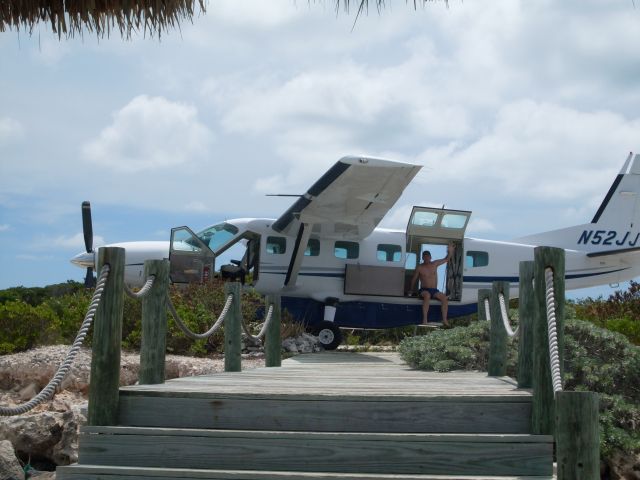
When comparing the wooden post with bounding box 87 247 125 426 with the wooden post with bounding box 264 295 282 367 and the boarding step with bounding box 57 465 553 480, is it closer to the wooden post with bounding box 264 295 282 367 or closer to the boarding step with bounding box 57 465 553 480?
the boarding step with bounding box 57 465 553 480

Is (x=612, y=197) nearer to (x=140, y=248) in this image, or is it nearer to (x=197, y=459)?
(x=140, y=248)

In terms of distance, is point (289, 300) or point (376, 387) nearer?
point (376, 387)

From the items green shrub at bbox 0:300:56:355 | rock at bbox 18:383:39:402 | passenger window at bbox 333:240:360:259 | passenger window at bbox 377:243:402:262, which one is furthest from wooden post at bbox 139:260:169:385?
passenger window at bbox 377:243:402:262

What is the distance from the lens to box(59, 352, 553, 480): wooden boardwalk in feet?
13.8

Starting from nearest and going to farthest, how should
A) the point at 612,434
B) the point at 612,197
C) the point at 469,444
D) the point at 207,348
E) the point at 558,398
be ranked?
the point at 558,398 → the point at 469,444 → the point at 612,434 → the point at 207,348 → the point at 612,197

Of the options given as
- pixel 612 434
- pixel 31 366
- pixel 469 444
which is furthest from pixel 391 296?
pixel 469 444

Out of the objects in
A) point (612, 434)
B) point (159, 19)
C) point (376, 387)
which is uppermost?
point (159, 19)

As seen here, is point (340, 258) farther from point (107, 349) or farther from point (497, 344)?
point (107, 349)

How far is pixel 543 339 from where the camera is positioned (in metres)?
4.58

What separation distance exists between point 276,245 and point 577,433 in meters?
13.9

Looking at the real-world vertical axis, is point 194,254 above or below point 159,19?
below

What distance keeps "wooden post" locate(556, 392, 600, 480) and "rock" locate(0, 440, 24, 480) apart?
209 inches

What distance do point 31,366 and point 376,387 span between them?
7022 mm

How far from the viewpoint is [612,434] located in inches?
306
